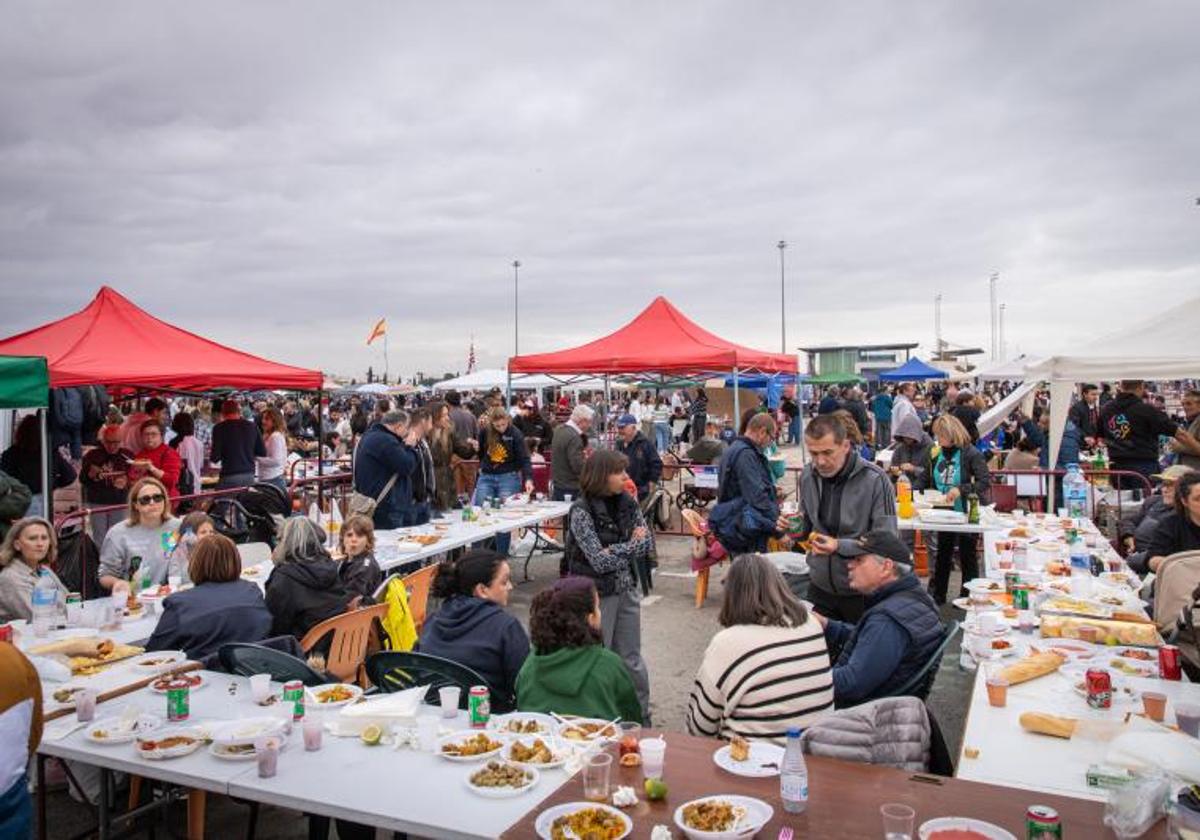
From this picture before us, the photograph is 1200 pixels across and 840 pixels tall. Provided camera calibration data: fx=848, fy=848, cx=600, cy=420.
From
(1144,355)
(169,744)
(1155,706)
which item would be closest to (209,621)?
(169,744)

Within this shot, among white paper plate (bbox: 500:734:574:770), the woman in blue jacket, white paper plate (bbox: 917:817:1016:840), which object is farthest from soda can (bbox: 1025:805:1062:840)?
the woman in blue jacket

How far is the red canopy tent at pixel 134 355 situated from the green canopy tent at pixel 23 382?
128cm

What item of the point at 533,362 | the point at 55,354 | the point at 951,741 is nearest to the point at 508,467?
the point at 533,362

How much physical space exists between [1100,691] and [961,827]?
1.37 meters

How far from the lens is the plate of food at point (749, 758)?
8.77 feet

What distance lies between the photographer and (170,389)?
9.37 metres

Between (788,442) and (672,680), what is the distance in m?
21.7

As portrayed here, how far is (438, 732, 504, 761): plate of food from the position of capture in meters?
2.89

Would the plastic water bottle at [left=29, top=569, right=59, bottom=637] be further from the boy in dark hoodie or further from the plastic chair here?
the plastic chair

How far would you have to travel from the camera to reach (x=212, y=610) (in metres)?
4.25

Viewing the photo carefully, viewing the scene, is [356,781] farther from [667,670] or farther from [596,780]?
[667,670]

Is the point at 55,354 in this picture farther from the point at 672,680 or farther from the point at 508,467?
the point at 672,680

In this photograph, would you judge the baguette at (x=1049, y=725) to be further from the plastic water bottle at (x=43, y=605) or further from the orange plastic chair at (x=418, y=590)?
the plastic water bottle at (x=43, y=605)

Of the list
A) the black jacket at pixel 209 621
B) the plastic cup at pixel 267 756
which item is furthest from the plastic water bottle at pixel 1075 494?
the plastic cup at pixel 267 756
